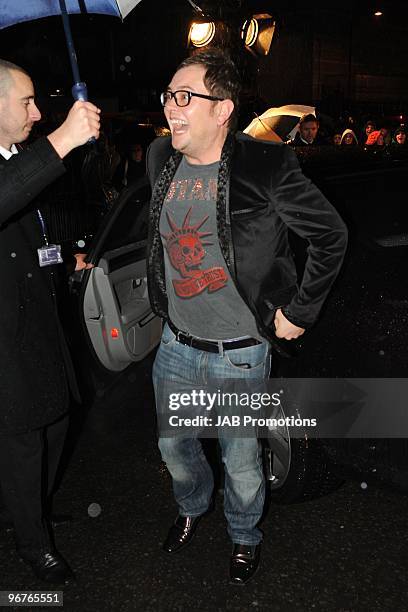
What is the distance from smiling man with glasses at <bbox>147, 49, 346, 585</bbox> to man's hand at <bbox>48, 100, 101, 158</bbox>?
430 millimetres

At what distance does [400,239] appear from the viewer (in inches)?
104

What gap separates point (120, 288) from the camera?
3955mm

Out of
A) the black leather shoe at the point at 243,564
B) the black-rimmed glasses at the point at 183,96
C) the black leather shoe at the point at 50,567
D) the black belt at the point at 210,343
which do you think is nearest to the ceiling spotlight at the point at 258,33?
the black-rimmed glasses at the point at 183,96

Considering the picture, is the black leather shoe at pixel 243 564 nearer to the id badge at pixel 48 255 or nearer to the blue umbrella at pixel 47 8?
the id badge at pixel 48 255

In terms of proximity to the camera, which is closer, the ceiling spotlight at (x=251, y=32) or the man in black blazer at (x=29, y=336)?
the man in black blazer at (x=29, y=336)

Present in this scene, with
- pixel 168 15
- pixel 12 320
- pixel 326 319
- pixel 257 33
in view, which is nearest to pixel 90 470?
pixel 12 320

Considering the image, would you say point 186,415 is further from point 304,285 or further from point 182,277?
point 304,285

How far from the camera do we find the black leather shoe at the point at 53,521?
2.95m

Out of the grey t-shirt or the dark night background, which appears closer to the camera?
the grey t-shirt

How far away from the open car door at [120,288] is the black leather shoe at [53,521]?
1102 millimetres

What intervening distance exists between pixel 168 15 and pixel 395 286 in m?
20.3

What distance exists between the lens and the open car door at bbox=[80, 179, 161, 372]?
357 centimetres

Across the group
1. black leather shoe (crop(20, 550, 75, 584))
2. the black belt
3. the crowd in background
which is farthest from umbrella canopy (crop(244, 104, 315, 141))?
black leather shoe (crop(20, 550, 75, 584))

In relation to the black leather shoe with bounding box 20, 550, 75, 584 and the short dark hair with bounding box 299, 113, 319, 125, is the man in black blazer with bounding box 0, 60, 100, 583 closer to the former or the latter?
the black leather shoe with bounding box 20, 550, 75, 584
